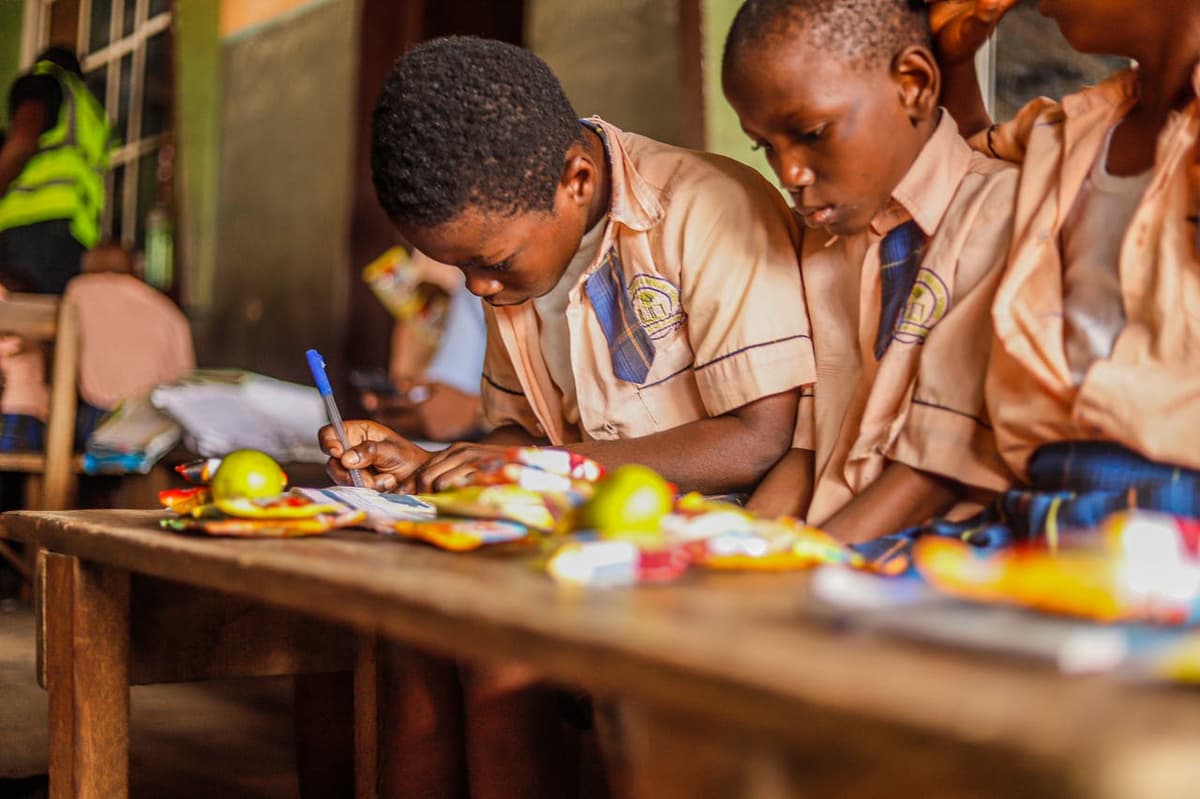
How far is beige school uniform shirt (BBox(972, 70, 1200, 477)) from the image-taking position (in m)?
1.00

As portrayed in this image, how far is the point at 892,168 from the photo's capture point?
4.34 ft

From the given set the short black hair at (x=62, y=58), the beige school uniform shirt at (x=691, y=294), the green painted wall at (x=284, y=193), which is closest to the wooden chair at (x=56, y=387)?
the green painted wall at (x=284, y=193)

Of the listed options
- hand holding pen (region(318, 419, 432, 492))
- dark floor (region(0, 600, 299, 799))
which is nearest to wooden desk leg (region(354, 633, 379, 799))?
→ hand holding pen (region(318, 419, 432, 492))

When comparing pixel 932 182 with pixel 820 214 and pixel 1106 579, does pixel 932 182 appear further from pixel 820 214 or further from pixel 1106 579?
pixel 1106 579

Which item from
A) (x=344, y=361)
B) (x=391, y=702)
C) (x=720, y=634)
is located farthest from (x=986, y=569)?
(x=344, y=361)

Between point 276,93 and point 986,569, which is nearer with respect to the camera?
point 986,569

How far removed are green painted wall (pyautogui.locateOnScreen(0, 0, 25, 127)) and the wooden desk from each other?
5456 mm

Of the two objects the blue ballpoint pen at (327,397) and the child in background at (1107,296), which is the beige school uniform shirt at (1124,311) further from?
the blue ballpoint pen at (327,397)

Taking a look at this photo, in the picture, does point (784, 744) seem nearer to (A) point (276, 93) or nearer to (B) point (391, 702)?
(B) point (391, 702)

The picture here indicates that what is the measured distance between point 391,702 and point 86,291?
3.12 metres

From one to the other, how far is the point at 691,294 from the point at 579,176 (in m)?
0.22

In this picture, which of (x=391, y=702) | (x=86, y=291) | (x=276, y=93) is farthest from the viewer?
(x=276, y=93)

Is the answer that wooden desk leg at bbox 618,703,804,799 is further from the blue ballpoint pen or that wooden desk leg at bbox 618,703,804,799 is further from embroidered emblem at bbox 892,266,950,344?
the blue ballpoint pen

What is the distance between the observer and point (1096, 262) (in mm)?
1120
